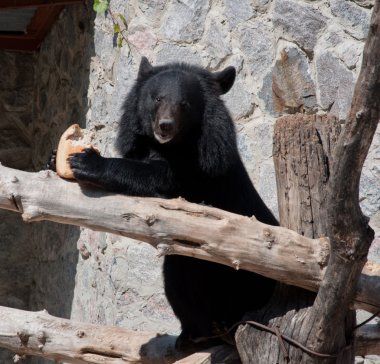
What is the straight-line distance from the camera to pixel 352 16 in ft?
20.1

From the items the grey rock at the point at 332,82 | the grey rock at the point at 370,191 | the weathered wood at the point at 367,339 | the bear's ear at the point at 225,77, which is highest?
the grey rock at the point at 332,82

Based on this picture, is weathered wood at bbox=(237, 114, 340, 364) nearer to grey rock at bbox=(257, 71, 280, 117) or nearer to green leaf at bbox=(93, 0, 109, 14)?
grey rock at bbox=(257, 71, 280, 117)

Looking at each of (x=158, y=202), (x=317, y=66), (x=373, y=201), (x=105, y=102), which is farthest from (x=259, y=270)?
(x=105, y=102)

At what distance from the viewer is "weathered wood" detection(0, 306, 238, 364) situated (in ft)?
13.8

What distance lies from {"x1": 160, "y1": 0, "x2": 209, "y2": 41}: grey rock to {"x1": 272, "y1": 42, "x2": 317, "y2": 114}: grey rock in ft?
2.21

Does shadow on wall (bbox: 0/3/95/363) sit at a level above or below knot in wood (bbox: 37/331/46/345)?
above

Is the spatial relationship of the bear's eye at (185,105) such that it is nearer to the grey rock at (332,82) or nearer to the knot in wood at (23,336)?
the knot in wood at (23,336)

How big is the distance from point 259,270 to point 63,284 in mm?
4611

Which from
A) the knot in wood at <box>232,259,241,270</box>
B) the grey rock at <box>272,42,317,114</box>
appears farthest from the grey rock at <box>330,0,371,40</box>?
the knot in wood at <box>232,259,241,270</box>

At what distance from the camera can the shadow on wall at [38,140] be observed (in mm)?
7859

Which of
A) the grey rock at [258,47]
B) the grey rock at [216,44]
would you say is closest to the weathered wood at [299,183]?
Answer: the grey rock at [258,47]

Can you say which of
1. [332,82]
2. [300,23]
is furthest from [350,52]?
[300,23]

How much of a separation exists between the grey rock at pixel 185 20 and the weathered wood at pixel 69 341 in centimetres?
280

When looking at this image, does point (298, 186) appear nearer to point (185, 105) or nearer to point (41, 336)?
point (185, 105)
